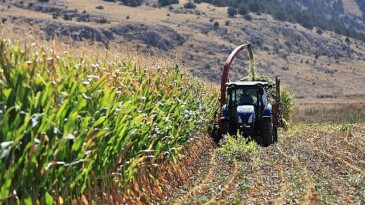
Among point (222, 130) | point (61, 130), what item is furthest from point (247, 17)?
point (61, 130)

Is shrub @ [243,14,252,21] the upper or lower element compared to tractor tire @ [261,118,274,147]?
lower

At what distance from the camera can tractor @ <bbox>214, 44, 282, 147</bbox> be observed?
16734 millimetres

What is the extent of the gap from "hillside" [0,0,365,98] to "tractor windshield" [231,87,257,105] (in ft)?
128

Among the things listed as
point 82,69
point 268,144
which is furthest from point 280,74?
point 82,69

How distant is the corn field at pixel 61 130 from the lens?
16.4 ft

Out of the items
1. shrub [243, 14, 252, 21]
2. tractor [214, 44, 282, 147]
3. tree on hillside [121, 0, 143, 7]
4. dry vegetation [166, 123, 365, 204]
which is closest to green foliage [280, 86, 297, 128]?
tractor [214, 44, 282, 147]

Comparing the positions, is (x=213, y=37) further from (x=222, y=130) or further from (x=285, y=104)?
(x=222, y=130)

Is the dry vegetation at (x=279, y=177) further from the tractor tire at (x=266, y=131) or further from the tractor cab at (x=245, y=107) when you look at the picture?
the tractor cab at (x=245, y=107)

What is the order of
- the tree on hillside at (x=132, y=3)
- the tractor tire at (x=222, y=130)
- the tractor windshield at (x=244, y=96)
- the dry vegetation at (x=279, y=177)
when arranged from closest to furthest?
the dry vegetation at (x=279, y=177) < the tractor tire at (x=222, y=130) < the tractor windshield at (x=244, y=96) < the tree on hillside at (x=132, y=3)

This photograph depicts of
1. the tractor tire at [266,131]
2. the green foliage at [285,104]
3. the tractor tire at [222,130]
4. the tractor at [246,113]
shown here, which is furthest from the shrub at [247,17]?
the tractor tire at [222,130]

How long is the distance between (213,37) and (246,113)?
56.4 metres

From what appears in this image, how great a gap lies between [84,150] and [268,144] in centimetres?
1157

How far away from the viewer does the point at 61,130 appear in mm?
5664

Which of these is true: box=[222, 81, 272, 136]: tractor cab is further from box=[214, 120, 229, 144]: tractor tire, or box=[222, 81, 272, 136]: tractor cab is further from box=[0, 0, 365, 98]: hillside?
box=[0, 0, 365, 98]: hillside
